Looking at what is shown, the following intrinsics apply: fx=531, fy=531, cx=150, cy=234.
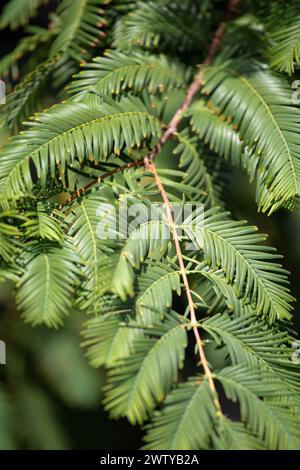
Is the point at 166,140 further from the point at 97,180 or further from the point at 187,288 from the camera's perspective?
the point at 187,288

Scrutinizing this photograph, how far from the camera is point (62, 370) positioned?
1435 mm

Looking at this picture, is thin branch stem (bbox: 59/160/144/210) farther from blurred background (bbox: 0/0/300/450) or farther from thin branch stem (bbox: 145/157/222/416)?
blurred background (bbox: 0/0/300/450)

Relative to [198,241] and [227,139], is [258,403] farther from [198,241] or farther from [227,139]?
[227,139]

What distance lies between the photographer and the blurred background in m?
1.28

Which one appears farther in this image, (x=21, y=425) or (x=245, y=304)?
(x=21, y=425)

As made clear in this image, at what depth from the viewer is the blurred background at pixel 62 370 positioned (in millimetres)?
1283

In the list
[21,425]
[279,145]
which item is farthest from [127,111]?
[21,425]

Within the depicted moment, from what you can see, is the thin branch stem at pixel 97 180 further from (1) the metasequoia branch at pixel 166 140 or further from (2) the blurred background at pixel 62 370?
(2) the blurred background at pixel 62 370

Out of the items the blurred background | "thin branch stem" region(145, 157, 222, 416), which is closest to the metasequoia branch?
"thin branch stem" region(145, 157, 222, 416)

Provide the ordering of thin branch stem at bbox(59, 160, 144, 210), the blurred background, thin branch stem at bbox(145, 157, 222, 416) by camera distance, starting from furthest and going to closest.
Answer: the blurred background → thin branch stem at bbox(59, 160, 144, 210) → thin branch stem at bbox(145, 157, 222, 416)

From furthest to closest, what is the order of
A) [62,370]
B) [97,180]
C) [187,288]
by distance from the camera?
1. [62,370]
2. [97,180]
3. [187,288]

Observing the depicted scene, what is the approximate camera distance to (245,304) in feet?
2.61

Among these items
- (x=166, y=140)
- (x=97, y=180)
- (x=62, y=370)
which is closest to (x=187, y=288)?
(x=97, y=180)

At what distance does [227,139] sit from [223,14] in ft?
1.55
